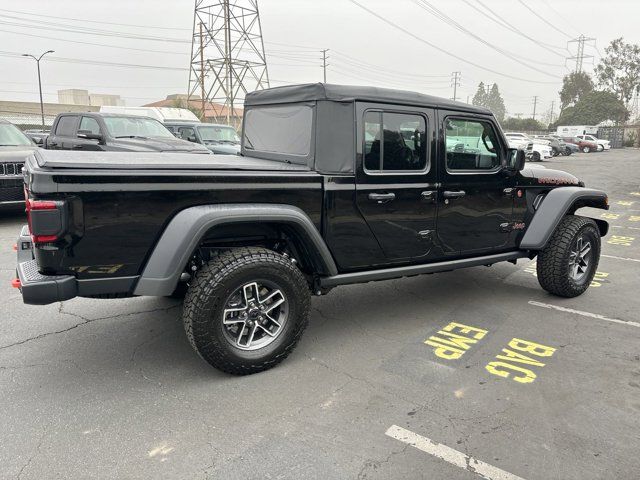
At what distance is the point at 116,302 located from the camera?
15.4ft

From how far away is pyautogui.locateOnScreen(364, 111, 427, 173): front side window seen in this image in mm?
3723

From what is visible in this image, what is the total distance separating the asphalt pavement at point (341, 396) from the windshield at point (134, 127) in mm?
5698

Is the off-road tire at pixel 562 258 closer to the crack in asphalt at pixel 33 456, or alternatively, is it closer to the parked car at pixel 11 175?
the crack in asphalt at pixel 33 456

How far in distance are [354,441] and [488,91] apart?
186611 mm

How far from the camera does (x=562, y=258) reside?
189 inches

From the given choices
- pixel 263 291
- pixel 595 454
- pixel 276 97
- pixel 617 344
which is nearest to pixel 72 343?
pixel 263 291

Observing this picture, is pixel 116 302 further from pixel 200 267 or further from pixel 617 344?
pixel 617 344

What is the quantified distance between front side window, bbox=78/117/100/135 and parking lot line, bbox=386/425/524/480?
29.6 ft

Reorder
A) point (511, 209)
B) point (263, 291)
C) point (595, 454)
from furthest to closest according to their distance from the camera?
point (511, 209) → point (263, 291) → point (595, 454)

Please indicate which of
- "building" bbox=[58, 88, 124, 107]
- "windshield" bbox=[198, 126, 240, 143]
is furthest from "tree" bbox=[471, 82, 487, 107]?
"windshield" bbox=[198, 126, 240, 143]

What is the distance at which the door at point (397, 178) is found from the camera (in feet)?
12.1

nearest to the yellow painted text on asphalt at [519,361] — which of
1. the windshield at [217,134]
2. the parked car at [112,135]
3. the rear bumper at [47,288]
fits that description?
the rear bumper at [47,288]

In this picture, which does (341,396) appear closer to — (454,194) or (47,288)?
(47,288)

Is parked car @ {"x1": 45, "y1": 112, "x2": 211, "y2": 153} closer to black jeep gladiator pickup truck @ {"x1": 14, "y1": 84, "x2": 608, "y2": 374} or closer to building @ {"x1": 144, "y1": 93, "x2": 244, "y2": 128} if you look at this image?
black jeep gladiator pickup truck @ {"x1": 14, "y1": 84, "x2": 608, "y2": 374}
